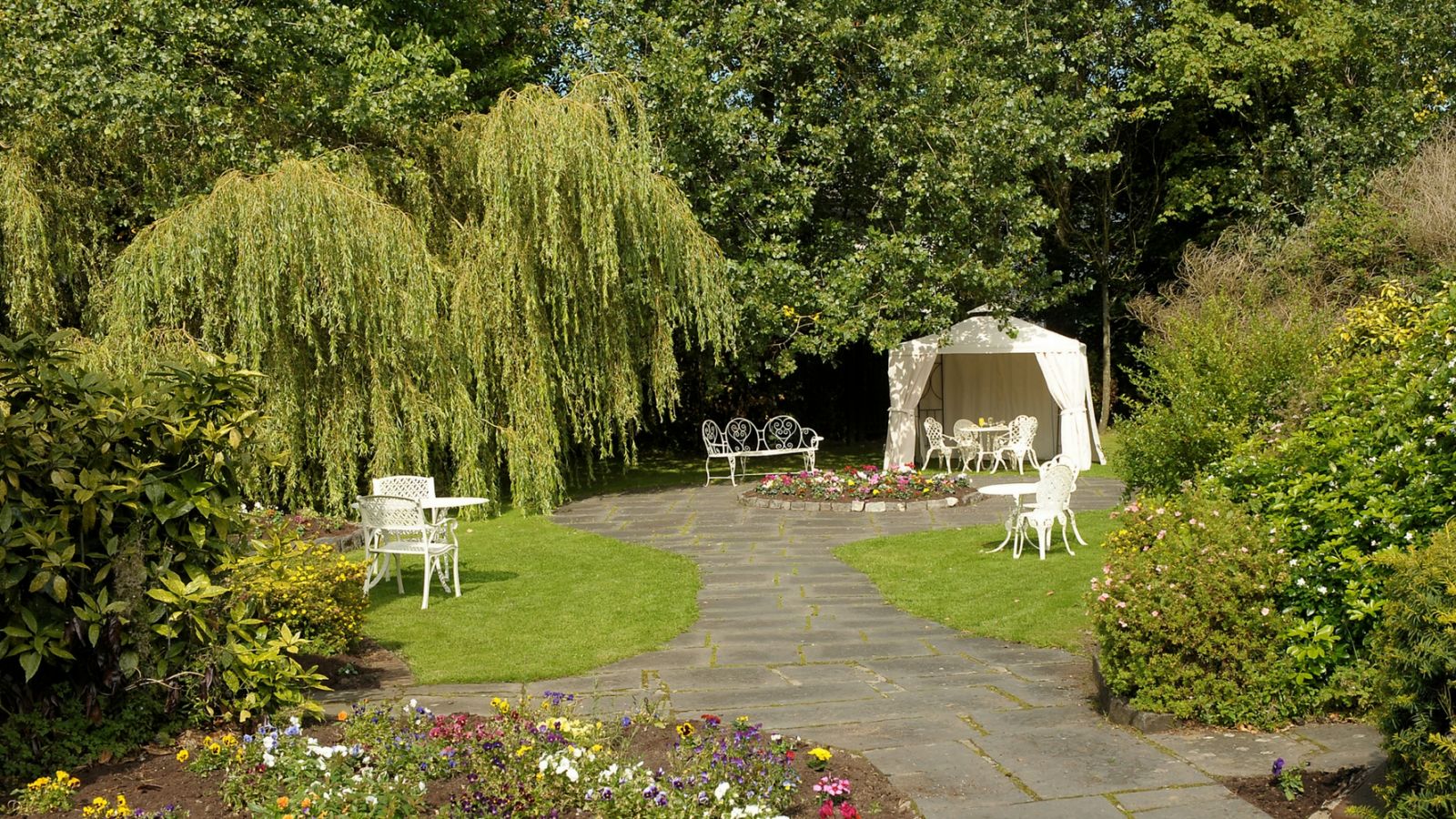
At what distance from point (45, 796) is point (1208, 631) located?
4.72 m

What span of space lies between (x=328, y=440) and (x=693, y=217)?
18.1ft

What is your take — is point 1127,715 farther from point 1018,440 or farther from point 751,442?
point 751,442

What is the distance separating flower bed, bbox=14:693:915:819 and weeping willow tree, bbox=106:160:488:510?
23.4 feet

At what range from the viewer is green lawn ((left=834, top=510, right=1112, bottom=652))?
25.2 feet

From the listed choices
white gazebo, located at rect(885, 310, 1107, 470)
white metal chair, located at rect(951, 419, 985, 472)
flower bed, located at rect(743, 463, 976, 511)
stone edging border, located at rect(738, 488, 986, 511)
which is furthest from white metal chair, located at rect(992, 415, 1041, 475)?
stone edging border, located at rect(738, 488, 986, 511)

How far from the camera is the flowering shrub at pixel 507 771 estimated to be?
12.9ft

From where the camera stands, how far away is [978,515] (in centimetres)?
1317

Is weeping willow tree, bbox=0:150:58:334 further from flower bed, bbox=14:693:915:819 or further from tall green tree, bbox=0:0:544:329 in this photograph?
flower bed, bbox=14:693:915:819

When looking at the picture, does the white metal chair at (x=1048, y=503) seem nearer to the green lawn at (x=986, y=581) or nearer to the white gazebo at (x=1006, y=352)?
the green lawn at (x=986, y=581)

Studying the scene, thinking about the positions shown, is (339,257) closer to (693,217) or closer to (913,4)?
(693,217)

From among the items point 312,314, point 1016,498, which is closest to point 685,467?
point 312,314

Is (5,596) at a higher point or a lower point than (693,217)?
lower

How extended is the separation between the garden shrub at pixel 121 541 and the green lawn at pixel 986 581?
4472 mm

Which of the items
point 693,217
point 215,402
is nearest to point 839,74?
point 693,217
